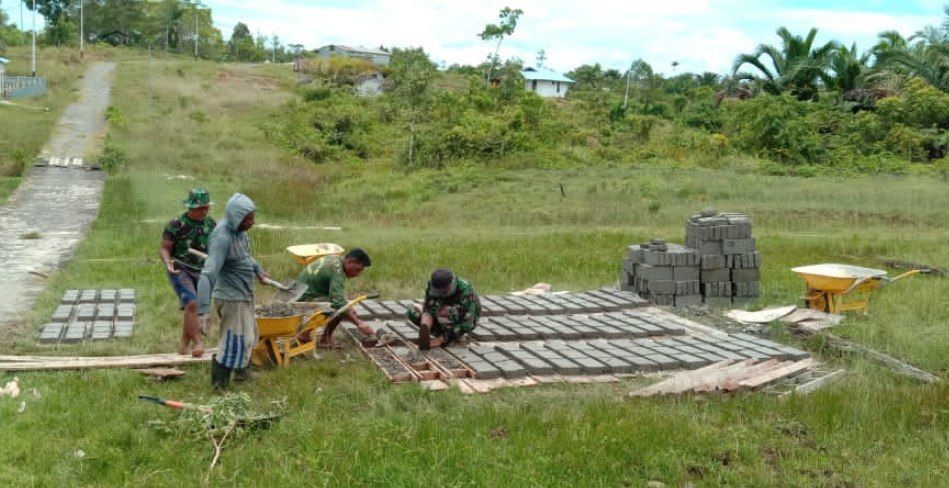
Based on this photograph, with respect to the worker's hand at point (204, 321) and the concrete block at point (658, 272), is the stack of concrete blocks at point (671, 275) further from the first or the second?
the worker's hand at point (204, 321)

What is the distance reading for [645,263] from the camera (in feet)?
35.6

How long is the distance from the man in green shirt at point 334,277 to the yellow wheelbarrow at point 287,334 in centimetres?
11

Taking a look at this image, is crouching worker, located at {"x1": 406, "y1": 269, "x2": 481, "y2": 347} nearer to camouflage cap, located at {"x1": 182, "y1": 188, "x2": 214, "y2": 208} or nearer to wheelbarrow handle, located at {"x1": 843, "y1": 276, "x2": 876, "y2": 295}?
camouflage cap, located at {"x1": 182, "y1": 188, "x2": 214, "y2": 208}

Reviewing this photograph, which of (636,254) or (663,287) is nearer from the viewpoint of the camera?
(663,287)

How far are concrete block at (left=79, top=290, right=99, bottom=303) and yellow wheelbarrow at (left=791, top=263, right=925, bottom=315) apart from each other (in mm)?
8033

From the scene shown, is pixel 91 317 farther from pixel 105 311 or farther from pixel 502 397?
pixel 502 397

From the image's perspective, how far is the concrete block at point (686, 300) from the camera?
421 inches

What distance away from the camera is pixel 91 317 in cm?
913

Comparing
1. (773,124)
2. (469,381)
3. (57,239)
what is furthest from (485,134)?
(469,381)

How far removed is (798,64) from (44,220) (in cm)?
3357

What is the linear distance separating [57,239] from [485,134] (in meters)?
17.6

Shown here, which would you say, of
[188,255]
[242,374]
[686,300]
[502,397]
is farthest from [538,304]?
[242,374]

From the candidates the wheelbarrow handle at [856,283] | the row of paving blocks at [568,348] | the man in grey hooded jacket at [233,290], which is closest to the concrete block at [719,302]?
the row of paving blocks at [568,348]

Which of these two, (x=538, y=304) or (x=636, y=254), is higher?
(x=636, y=254)
